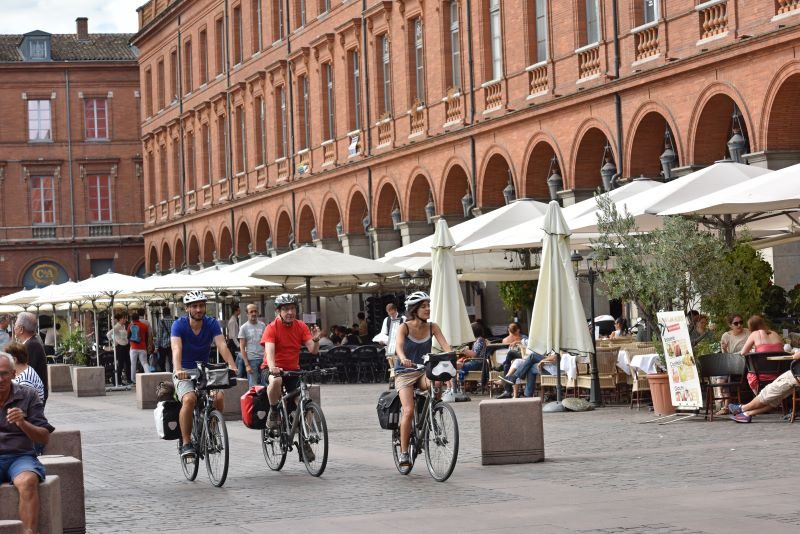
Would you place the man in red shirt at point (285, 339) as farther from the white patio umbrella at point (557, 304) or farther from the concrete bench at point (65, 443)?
the white patio umbrella at point (557, 304)

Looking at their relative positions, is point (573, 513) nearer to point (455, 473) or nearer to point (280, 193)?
point (455, 473)

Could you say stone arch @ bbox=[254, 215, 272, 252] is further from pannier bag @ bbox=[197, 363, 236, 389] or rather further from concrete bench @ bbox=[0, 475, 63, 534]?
concrete bench @ bbox=[0, 475, 63, 534]

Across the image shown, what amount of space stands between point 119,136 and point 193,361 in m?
67.5

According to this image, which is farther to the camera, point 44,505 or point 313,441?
point 313,441

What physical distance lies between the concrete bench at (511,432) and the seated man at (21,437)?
5.19 m

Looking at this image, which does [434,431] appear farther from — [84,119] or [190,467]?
[84,119]

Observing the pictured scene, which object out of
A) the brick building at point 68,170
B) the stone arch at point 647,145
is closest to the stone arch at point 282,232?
the stone arch at point 647,145

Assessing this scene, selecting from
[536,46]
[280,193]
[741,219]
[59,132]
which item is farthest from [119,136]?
[741,219]

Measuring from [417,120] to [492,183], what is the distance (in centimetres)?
441

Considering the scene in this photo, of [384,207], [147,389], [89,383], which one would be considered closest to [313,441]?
[147,389]

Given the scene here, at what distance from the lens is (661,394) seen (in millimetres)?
19266

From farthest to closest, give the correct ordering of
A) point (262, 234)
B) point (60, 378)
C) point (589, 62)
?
point (262, 234) → point (60, 378) → point (589, 62)

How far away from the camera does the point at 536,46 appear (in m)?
34.8

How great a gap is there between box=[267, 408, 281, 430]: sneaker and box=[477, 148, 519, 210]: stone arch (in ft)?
73.4
